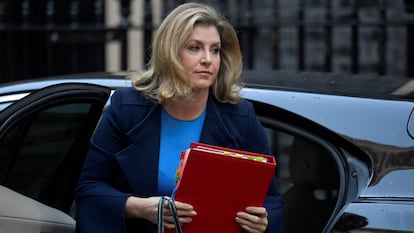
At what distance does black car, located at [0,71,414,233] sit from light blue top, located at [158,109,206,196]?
469 mm

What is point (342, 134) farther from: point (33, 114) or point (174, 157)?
point (33, 114)

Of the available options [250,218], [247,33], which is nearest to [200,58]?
[250,218]

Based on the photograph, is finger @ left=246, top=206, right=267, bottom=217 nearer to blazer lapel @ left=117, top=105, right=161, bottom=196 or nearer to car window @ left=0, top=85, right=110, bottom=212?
blazer lapel @ left=117, top=105, right=161, bottom=196

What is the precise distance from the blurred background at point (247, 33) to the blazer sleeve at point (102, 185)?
13.9ft

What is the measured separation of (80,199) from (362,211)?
89 centimetres

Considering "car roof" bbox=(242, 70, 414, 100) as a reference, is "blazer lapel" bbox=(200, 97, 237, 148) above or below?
below

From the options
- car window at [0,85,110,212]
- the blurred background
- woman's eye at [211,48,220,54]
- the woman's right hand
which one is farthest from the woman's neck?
the blurred background

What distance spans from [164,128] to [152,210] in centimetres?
29

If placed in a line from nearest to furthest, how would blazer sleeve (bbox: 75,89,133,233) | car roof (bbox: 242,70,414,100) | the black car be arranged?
blazer sleeve (bbox: 75,89,133,233) < the black car < car roof (bbox: 242,70,414,100)

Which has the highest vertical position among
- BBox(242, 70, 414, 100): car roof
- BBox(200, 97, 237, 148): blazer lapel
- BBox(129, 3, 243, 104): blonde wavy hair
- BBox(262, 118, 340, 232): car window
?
BBox(129, 3, 243, 104): blonde wavy hair

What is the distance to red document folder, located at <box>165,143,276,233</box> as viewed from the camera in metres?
2.52

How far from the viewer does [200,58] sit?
8.94 feet

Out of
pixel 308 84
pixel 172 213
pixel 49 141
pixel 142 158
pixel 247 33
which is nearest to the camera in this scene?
pixel 172 213

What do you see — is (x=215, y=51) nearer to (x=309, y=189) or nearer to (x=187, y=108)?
(x=187, y=108)
